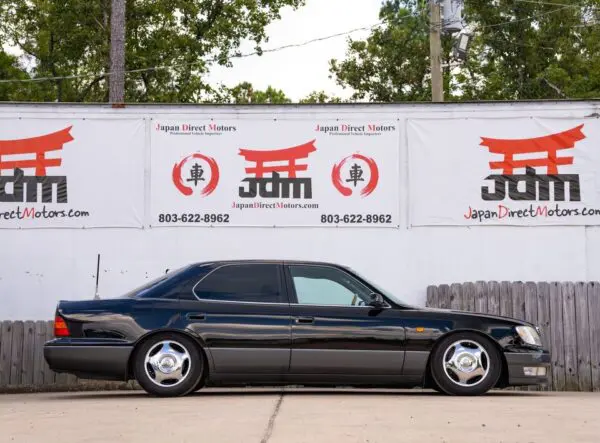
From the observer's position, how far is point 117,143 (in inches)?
664

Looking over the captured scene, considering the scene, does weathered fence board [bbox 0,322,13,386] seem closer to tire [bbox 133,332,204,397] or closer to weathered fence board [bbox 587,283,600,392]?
tire [bbox 133,332,204,397]

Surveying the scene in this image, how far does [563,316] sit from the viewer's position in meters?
15.3

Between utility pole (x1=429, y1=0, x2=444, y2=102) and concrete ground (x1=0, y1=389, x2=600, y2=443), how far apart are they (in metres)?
13.5

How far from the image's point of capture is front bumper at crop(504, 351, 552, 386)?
40.5ft

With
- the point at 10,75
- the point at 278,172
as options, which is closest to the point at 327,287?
the point at 278,172

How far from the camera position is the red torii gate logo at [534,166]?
16.7 m

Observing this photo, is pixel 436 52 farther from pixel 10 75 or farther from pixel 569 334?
pixel 10 75

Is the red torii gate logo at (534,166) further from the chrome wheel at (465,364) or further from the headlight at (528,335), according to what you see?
the chrome wheel at (465,364)

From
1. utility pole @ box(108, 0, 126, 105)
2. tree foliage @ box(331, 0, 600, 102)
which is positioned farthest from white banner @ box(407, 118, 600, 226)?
tree foliage @ box(331, 0, 600, 102)

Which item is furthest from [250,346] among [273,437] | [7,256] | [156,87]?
[156,87]

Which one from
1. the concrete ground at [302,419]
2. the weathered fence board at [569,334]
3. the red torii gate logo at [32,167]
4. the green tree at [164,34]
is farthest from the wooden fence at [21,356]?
the green tree at [164,34]

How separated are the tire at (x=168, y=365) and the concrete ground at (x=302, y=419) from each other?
0.22m

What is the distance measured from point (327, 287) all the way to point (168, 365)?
1.84 metres

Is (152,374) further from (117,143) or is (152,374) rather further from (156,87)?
(156,87)
